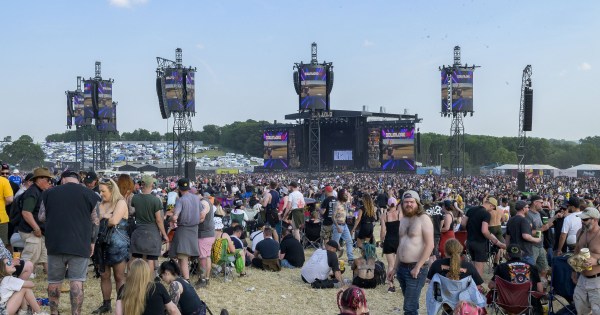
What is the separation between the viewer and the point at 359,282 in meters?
9.02

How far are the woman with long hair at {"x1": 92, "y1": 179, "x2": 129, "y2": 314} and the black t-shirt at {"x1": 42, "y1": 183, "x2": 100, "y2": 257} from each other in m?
0.81

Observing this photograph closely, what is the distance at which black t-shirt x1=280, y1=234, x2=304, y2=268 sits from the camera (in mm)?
10766

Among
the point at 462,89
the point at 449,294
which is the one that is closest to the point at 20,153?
the point at 462,89

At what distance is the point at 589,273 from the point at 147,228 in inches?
189

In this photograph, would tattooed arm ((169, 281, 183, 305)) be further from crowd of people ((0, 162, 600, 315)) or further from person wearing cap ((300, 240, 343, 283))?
person wearing cap ((300, 240, 343, 283))

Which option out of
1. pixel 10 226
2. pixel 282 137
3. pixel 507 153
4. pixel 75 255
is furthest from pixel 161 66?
pixel 507 153

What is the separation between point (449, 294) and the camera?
5887 millimetres

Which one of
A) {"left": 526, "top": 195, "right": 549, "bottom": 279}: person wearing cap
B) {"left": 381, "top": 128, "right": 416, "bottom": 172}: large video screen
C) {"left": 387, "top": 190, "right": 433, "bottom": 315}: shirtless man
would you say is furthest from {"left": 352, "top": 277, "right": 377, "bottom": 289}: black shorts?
{"left": 381, "top": 128, "right": 416, "bottom": 172}: large video screen

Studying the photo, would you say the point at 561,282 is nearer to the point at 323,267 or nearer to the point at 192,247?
the point at 323,267

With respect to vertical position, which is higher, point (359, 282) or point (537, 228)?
point (537, 228)

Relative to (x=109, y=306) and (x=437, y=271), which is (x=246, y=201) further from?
(x=437, y=271)

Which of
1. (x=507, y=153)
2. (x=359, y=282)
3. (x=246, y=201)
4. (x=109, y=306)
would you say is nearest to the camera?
(x=109, y=306)

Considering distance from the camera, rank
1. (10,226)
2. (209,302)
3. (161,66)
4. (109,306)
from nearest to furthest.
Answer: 1. (109,306)
2. (209,302)
3. (10,226)
4. (161,66)

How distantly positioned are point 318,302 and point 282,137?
2058 inches
